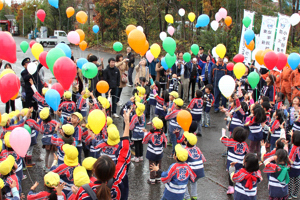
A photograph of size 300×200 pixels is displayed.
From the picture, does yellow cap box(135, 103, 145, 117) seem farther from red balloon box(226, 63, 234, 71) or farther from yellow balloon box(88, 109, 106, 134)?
red balloon box(226, 63, 234, 71)

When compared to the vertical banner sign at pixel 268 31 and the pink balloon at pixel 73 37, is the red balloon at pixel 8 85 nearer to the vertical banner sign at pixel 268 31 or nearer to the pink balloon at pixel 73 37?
the pink balloon at pixel 73 37

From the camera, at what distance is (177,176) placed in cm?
406

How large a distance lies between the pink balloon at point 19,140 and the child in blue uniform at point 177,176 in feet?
6.07

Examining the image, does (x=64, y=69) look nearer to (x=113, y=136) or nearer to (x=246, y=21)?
(x=113, y=136)

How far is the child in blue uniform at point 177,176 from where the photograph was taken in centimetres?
406

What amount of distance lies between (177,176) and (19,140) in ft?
7.38

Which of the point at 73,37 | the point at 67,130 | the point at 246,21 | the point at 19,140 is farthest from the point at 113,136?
the point at 246,21

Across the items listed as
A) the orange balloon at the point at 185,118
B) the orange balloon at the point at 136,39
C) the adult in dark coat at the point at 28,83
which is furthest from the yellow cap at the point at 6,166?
the adult in dark coat at the point at 28,83

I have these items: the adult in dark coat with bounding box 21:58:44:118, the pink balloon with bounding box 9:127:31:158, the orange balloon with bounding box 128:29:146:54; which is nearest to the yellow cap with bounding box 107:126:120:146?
the pink balloon with bounding box 9:127:31:158

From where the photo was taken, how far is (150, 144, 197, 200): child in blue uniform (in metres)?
4.06

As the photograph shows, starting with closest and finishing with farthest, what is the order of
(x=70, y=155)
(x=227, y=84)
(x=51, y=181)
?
(x=51, y=181) < (x=70, y=155) < (x=227, y=84)

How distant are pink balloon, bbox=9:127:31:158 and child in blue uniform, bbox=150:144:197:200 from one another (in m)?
1.85

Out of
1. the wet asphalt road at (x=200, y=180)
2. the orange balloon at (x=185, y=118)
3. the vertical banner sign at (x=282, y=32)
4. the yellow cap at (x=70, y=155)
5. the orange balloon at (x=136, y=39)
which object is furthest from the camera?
the vertical banner sign at (x=282, y=32)

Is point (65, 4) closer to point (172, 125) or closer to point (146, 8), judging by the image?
point (146, 8)
